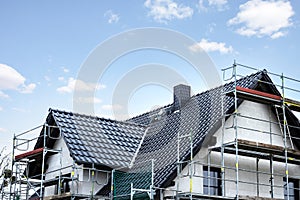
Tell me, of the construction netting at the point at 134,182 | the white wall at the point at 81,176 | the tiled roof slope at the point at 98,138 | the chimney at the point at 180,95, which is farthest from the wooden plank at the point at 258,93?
the white wall at the point at 81,176

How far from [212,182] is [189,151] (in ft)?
4.27

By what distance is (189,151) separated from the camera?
11781 millimetres

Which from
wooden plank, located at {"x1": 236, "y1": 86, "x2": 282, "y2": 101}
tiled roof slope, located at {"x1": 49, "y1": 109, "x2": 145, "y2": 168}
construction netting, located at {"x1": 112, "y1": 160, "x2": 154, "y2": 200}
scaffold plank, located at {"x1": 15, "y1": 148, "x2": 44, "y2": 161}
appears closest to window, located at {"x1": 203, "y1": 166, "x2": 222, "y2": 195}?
construction netting, located at {"x1": 112, "y1": 160, "x2": 154, "y2": 200}

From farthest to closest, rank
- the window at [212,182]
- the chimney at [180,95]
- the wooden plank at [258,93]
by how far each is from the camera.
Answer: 1. the chimney at [180,95]
2. the window at [212,182]
3. the wooden plank at [258,93]

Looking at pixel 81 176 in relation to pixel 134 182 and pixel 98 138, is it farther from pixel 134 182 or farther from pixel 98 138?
pixel 134 182

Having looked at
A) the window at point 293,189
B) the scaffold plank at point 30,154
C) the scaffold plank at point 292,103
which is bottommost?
the window at point 293,189

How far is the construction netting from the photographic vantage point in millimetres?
11453

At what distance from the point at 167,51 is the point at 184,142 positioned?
3606 mm

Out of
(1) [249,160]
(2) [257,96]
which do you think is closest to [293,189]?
(1) [249,160]

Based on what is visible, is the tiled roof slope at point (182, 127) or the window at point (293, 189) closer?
the tiled roof slope at point (182, 127)

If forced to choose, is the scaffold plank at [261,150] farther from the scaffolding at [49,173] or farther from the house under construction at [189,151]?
the scaffolding at [49,173]

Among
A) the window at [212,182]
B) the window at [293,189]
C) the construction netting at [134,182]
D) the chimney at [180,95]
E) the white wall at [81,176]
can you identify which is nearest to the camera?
the construction netting at [134,182]

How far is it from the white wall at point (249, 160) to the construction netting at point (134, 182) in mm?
824

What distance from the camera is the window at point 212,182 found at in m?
12.4
